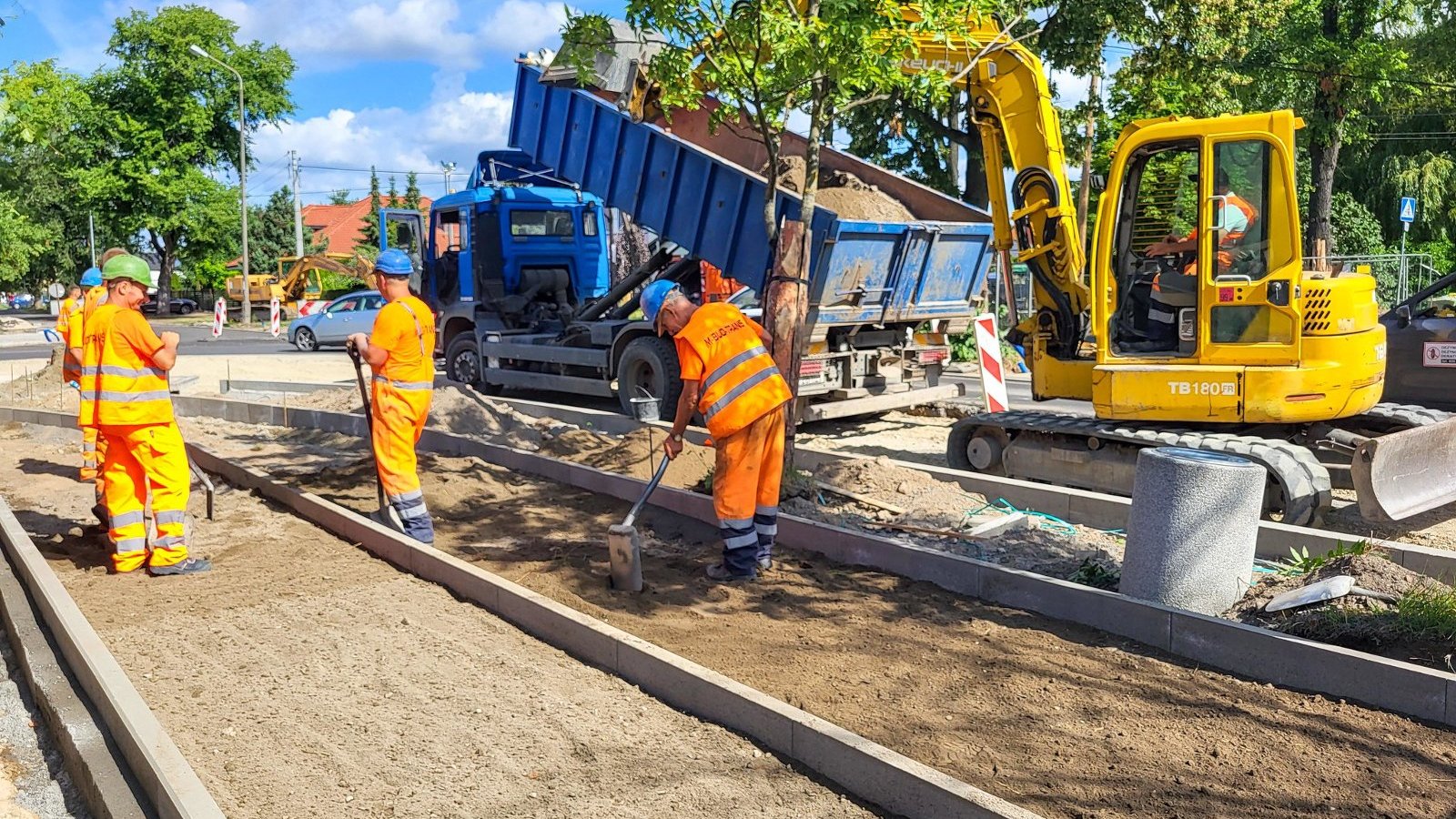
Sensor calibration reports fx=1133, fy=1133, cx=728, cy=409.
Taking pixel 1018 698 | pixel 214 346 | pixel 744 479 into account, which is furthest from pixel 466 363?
pixel 214 346

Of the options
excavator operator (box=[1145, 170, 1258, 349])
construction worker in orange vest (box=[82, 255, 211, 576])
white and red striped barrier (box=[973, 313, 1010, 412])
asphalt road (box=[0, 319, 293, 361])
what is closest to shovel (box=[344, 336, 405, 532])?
construction worker in orange vest (box=[82, 255, 211, 576])

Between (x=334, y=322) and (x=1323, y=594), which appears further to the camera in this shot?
(x=334, y=322)

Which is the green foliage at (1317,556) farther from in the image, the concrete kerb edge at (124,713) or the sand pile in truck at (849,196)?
the sand pile in truck at (849,196)

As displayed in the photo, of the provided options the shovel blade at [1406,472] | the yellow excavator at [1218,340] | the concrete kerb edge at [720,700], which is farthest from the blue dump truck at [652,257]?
the shovel blade at [1406,472]

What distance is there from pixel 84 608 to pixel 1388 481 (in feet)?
24.7

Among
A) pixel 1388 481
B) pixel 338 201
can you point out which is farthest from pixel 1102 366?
pixel 338 201

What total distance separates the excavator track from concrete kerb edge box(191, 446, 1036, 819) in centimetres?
431

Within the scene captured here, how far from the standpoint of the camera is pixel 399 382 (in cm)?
678

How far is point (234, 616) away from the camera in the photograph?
5727 mm

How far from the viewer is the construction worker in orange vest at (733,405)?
6.02 meters

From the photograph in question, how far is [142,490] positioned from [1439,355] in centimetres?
966

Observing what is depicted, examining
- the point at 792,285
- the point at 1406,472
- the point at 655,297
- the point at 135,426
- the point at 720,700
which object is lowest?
the point at 720,700

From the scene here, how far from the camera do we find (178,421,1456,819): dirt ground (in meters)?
3.70

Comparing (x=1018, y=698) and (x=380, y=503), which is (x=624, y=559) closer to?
(x=380, y=503)
